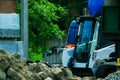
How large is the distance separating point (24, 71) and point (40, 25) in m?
11.8

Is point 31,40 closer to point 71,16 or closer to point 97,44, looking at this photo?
point 97,44

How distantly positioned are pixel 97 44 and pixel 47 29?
6.96 meters

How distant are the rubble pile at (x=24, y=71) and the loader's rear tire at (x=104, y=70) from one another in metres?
2.07

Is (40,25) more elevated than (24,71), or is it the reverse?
(24,71)

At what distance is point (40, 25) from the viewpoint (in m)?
29.4

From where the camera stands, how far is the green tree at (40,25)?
28.8 m

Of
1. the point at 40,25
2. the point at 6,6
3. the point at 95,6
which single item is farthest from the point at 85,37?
the point at 40,25

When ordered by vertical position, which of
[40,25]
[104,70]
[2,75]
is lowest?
[104,70]

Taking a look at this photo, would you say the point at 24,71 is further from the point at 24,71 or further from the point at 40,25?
the point at 40,25

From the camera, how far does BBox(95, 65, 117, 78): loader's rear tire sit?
71.1 feet

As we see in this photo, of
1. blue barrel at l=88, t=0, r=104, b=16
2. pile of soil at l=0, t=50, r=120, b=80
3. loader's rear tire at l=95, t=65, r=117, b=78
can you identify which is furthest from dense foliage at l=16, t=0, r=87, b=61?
pile of soil at l=0, t=50, r=120, b=80

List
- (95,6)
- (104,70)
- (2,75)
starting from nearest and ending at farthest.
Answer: (2,75) → (95,6) → (104,70)

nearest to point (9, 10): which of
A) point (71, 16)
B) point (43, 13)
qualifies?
point (43, 13)

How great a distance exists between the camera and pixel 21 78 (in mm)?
16641
